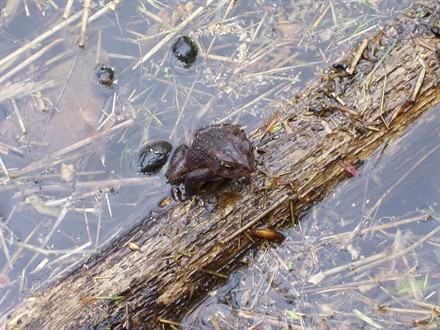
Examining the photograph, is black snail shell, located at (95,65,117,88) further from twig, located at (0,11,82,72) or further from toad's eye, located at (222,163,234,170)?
toad's eye, located at (222,163,234,170)

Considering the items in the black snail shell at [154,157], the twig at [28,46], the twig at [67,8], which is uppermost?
the twig at [67,8]

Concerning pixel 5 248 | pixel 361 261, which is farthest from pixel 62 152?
pixel 361 261

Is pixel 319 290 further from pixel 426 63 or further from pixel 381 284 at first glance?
pixel 426 63

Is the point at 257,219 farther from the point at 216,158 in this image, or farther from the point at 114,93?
the point at 114,93

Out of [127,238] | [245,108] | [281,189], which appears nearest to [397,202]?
[281,189]

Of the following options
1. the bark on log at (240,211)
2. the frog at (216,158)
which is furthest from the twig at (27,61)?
Answer: the bark on log at (240,211)

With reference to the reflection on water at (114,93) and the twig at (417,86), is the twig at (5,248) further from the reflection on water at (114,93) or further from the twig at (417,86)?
the twig at (417,86)

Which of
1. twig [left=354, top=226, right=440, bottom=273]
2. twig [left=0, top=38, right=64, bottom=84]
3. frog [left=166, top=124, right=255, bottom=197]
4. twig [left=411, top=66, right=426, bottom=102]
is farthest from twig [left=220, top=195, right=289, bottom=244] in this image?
twig [left=0, top=38, right=64, bottom=84]
